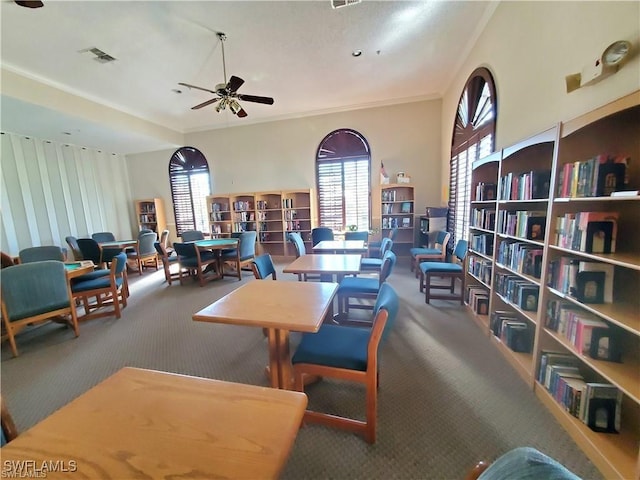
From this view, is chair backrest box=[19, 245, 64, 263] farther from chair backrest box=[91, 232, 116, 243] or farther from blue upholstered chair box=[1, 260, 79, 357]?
chair backrest box=[91, 232, 116, 243]

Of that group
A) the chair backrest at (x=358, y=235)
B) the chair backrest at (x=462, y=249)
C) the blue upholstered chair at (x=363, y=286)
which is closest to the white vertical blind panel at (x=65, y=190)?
the chair backrest at (x=358, y=235)

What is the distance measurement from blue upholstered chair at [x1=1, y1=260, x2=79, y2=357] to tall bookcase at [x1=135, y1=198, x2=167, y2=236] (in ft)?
16.8

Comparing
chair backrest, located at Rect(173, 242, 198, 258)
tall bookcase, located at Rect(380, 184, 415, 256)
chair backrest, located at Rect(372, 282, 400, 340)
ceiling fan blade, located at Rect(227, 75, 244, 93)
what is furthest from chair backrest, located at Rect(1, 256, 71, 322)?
tall bookcase, located at Rect(380, 184, 415, 256)

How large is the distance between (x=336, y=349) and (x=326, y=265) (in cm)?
132

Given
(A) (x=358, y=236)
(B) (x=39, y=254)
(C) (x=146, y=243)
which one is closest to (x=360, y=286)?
(A) (x=358, y=236)

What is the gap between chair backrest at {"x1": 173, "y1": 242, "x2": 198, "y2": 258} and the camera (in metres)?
A: 4.43

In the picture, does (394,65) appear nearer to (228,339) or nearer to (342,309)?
(342,309)

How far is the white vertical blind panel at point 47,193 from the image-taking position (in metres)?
5.48

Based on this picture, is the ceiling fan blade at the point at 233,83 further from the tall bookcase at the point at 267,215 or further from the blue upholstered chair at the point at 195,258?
the tall bookcase at the point at 267,215

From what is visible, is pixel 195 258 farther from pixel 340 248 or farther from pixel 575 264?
pixel 575 264

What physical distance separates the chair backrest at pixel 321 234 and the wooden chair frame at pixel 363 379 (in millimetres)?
3967

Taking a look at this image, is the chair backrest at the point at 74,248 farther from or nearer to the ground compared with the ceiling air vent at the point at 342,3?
nearer to the ground

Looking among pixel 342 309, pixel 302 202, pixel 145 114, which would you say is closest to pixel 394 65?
pixel 302 202

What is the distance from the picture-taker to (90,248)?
4840 millimetres
